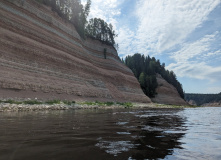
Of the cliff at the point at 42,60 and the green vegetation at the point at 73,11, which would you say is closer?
the cliff at the point at 42,60

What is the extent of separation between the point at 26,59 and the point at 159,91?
222ft

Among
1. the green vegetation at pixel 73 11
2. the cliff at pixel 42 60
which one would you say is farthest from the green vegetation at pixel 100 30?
the cliff at pixel 42 60

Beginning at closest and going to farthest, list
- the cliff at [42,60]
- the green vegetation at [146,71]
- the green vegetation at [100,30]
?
1. the cliff at [42,60]
2. the green vegetation at [100,30]
3. the green vegetation at [146,71]

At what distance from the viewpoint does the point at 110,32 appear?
67.4m

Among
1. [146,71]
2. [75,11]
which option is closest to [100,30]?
[75,11]

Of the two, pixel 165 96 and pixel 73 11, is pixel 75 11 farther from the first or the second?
pixel 165 96

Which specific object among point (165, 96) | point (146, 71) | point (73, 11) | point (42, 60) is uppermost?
point (73, 11)

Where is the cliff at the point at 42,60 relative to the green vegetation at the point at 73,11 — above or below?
below

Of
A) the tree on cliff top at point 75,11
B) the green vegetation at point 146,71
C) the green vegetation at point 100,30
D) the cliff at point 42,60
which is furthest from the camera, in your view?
the green vegetation at point 146,71

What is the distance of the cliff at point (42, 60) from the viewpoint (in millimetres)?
20234

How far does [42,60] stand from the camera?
25.7m

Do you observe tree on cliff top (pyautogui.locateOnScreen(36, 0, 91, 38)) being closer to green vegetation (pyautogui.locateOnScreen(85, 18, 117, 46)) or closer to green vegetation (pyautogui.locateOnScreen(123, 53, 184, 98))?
green vegetation (pyautogui.locateOnScreen(85, 18, 117, 46))

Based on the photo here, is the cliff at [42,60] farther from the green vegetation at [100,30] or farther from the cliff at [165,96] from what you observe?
the cliff at [165,96]

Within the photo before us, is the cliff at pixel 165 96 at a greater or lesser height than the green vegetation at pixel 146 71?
lesser
